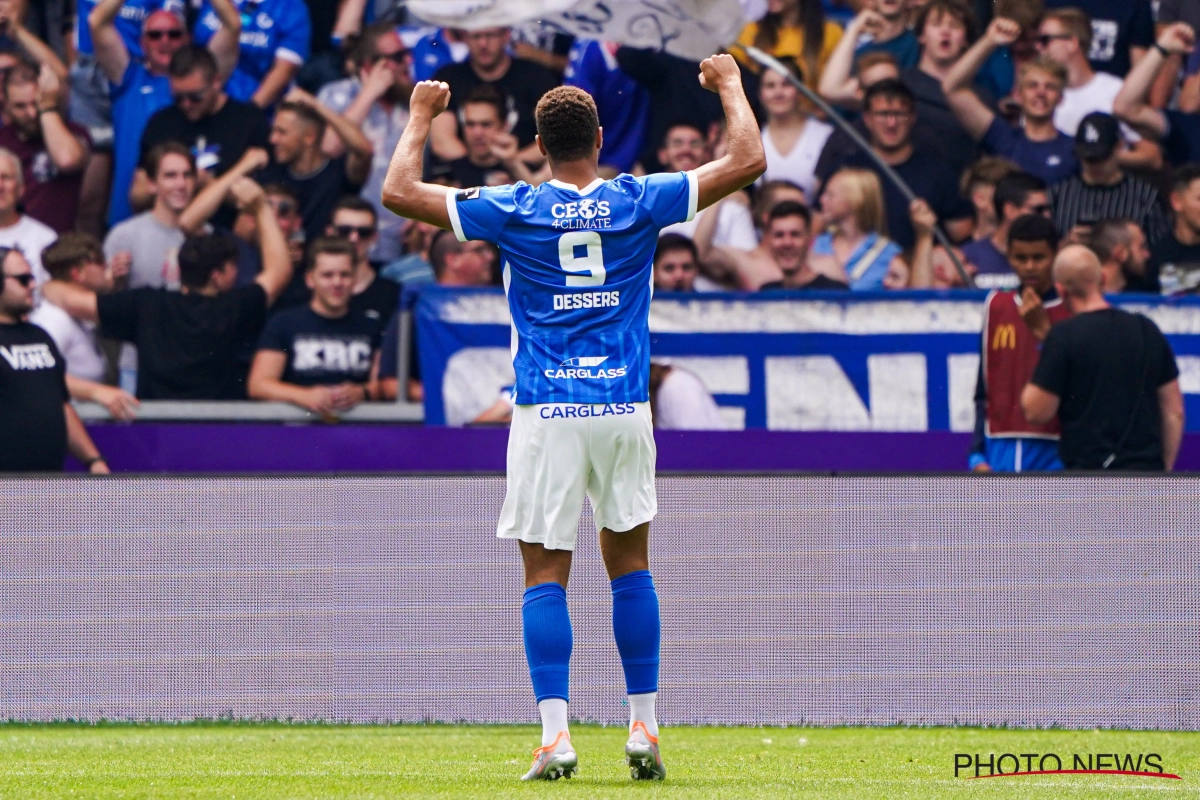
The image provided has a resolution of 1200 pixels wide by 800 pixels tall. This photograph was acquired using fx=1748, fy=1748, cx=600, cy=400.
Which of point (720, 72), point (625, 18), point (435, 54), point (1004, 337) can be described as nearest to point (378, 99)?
point (435, 54)

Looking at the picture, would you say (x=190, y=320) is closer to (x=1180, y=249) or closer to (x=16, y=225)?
(x=16, y=225)

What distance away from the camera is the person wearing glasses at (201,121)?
10.7 meters

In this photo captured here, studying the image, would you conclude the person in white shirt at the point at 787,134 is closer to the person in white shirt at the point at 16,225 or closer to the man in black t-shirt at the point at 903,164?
the man in black t-shirt at the point at 903,164

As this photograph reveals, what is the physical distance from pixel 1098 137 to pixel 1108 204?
0.42 metres

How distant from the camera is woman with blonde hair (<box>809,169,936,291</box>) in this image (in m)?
10.2

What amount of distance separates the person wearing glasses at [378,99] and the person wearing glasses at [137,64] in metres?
0.74

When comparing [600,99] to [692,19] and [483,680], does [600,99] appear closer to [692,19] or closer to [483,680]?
[692,19]

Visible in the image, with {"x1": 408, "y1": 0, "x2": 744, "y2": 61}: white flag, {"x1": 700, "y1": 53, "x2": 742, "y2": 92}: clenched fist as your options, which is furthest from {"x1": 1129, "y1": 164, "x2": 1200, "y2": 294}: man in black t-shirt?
{"x1": 700, "y1": 53, "x2": 742, "y2": 92}: clenched fist

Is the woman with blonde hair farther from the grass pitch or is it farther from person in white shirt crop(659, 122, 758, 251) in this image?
the grass pitch

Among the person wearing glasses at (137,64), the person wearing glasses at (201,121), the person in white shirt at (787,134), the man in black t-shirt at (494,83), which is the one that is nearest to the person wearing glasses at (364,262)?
the man in black t-shirt at (494,83)

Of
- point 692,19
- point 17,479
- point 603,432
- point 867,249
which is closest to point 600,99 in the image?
point 692,19

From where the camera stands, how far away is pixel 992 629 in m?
7.45

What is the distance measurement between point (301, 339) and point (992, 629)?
435 centimetres

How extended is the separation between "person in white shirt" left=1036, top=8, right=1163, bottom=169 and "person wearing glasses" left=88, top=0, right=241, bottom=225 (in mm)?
5062
